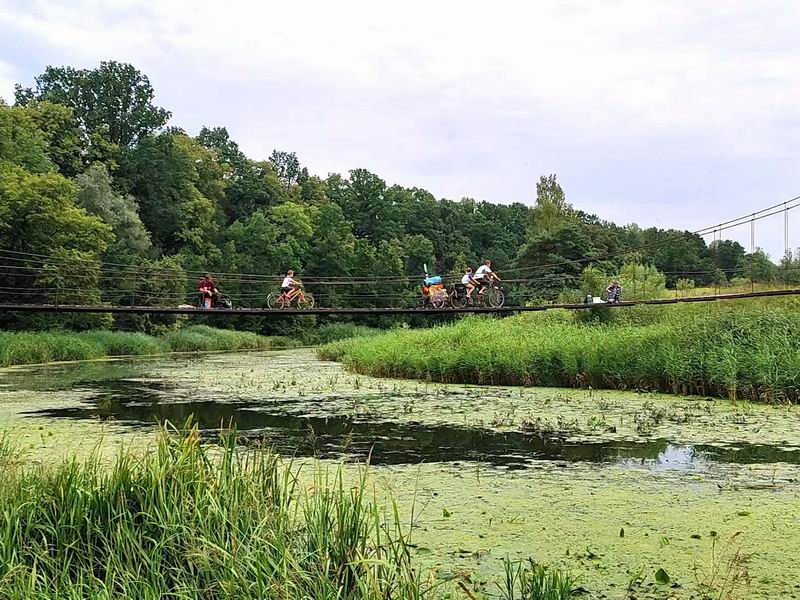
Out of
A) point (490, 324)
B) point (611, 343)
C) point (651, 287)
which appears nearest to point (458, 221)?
point (651, 287)

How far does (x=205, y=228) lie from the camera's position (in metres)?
45.0

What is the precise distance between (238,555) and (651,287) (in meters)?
20.9

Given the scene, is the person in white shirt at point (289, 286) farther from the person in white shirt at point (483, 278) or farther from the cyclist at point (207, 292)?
the person in white shirt at point (483, 278)

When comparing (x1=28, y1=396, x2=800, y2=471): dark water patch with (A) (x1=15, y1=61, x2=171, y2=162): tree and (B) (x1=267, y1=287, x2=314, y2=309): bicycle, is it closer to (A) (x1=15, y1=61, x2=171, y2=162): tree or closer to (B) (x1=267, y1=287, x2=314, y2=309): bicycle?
(B) (x1=267, y1=287, x2=314, y2=309): bicycle

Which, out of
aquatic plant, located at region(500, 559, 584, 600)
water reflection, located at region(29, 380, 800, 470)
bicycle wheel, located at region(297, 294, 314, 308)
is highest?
bicycle wheel, located at region(297, 294, 314, 308)

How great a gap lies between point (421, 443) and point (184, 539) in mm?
4338

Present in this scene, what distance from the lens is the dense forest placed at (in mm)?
23938

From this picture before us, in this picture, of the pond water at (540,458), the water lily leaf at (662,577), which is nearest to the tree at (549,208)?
the pond water at (540,458)

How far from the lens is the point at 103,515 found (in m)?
3.43

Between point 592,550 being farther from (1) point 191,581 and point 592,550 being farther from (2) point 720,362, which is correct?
(2) point 720,362

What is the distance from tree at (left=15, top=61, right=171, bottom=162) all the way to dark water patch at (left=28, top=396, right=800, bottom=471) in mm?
33824

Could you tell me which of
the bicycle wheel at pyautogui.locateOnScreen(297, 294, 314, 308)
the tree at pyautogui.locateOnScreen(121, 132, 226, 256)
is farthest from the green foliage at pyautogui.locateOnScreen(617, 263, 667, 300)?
the tree at pyautogui.locateOnScreen(121, 132, 226, 256)

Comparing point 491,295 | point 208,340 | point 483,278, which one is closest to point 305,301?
point 483,278

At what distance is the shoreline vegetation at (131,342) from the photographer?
775 inches
